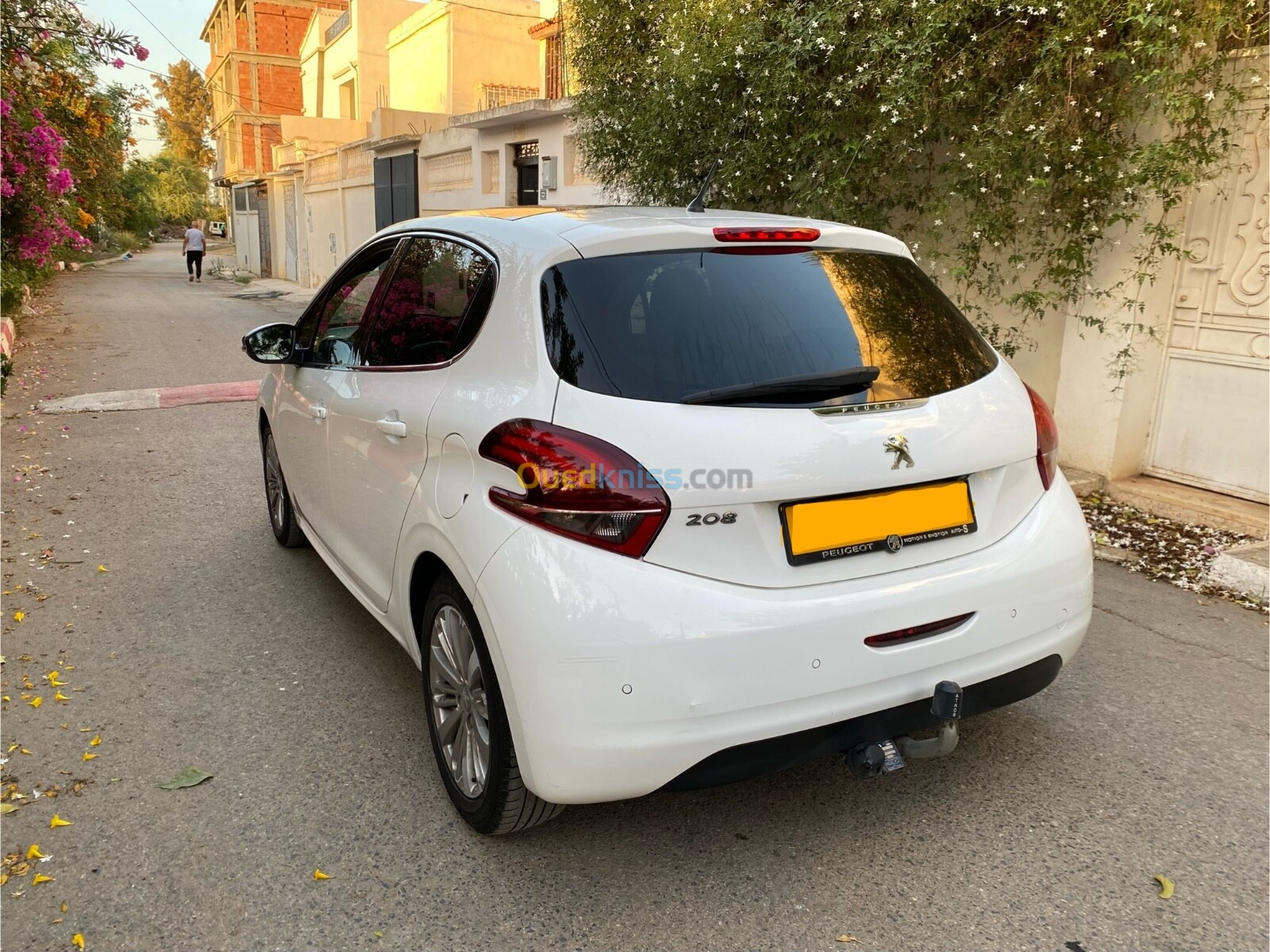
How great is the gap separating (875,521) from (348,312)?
2.39m

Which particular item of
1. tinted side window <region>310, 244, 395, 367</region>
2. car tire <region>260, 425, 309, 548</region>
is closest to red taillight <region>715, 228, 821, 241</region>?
tinted side window <region>310, 244, 395, 367</region>

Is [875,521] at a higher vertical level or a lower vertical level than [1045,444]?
lower

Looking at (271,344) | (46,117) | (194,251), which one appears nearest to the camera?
(271,344)

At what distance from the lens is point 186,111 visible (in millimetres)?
65562

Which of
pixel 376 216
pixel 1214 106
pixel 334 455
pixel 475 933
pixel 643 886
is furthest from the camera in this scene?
pixel 376 216

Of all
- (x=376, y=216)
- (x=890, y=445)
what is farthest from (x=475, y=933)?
(x=376, y=216)

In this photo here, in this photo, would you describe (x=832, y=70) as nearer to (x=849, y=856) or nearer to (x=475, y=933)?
(x=849, y=856)

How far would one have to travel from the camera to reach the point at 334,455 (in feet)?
11.1

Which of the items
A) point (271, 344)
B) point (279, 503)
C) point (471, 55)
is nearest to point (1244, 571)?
point (271, 344)

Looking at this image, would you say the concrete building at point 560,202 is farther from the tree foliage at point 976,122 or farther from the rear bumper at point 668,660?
the rear bumper at point 668,660

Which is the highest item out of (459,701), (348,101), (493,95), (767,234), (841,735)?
(348,101)

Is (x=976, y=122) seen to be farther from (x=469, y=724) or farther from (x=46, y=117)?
(x=46, y=117)

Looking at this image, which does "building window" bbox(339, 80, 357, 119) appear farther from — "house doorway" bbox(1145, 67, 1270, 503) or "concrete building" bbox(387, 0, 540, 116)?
"house doorway" bbox(1145, 67, 1270, 503)

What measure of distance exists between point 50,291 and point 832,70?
23.0m
